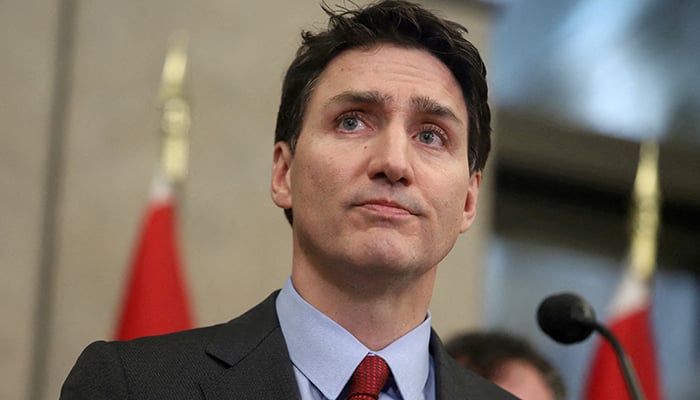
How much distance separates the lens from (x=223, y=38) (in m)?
6.54

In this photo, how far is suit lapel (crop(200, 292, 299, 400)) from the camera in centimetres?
221

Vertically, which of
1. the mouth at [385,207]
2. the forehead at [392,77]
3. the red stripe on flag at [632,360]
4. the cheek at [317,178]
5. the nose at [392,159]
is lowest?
the red stripe on flag at [632,360]

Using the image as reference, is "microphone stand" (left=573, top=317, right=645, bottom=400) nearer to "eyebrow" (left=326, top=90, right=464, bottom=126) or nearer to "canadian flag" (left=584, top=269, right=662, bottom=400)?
"eyebrow" (left=326, top=90, right=464, bottom=126)

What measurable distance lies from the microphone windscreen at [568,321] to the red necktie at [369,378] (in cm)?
58

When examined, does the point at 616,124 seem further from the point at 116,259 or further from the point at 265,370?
the point at 265,370

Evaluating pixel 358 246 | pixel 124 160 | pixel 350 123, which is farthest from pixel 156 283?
pixel 358 246

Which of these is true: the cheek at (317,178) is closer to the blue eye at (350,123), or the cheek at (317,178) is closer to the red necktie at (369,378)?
the blue eye at (350,123)

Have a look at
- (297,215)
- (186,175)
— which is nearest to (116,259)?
(186,175)

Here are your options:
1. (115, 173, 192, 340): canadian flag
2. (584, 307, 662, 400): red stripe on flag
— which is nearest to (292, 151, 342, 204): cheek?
(115, 173, 192, 340): canadian flag

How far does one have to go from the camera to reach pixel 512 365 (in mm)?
3779

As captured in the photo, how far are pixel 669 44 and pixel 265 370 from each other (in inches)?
255

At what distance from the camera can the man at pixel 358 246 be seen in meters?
2.24

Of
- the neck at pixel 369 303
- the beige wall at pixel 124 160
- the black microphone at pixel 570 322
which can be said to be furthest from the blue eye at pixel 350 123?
the beige wall at pixel 124 160

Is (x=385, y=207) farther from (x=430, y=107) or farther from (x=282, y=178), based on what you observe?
(x=282, y=178)
